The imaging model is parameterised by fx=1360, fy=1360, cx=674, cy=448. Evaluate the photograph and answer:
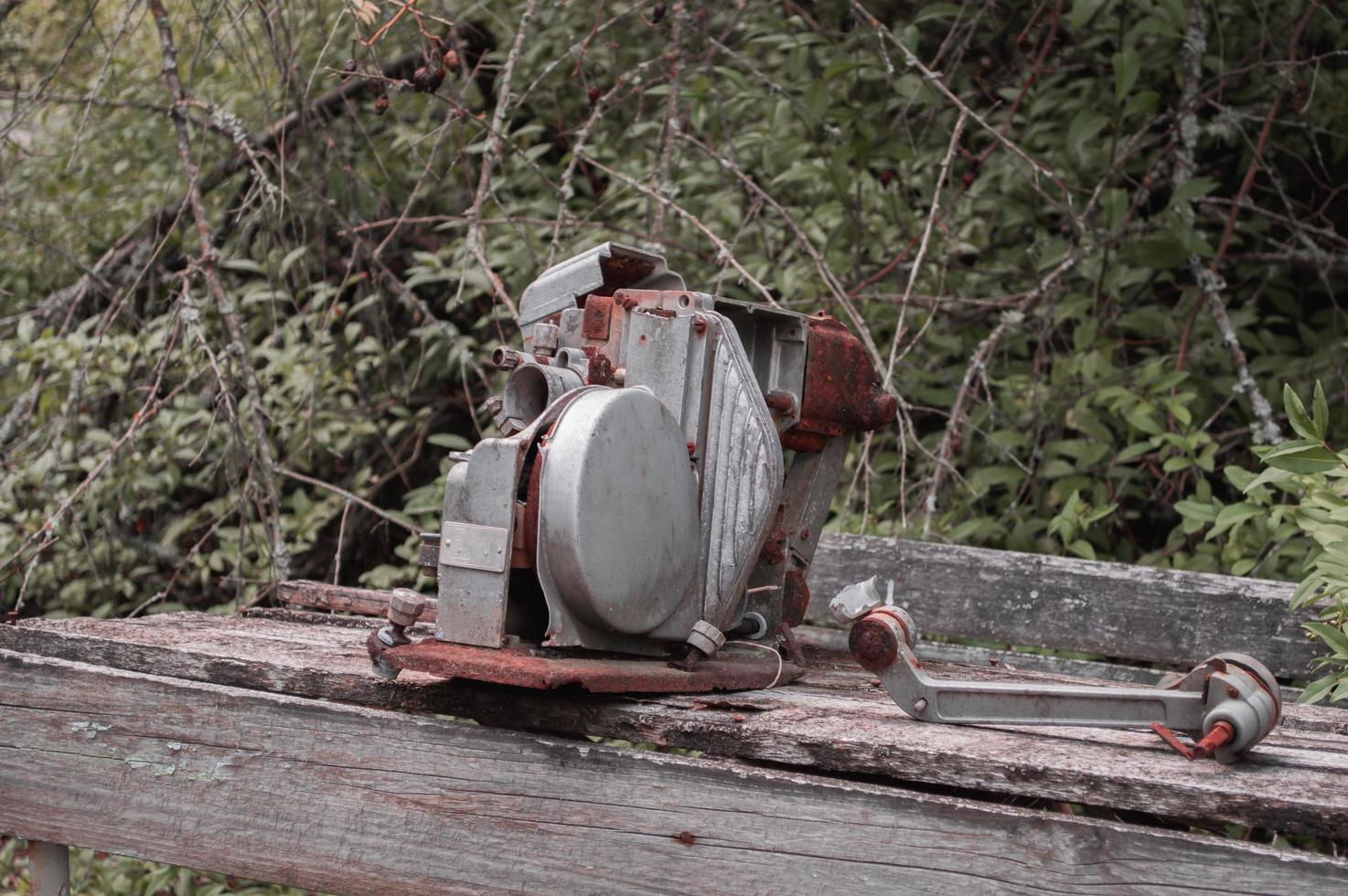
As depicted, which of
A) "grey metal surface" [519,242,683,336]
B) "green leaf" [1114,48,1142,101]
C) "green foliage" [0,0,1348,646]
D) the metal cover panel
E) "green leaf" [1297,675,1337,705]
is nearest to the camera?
the metal cover panel

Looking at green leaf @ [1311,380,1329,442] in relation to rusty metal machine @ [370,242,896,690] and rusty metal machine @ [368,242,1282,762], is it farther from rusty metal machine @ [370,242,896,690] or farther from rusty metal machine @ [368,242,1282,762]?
rusty metal machine @ [370,242,896,690]

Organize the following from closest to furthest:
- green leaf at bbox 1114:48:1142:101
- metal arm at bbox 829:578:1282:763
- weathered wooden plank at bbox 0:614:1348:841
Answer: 1. weathered wooden plank at bbox 0:614:1348:841
2. metal arm at bbox 829:578:1282:763
3. green leaf at bbox 1114:48:1142:101

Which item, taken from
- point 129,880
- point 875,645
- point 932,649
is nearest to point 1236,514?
point 932,649

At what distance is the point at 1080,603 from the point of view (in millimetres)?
3047

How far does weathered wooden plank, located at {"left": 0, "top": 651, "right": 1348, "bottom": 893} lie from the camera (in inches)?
63.6

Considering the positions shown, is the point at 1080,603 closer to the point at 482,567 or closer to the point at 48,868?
the point at 482,567

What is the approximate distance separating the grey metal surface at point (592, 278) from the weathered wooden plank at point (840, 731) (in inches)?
25.8

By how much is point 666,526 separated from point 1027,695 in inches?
22.7

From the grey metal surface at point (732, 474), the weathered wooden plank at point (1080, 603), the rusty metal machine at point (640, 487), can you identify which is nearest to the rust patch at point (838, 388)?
the rusty metal machine at point (640, 487)

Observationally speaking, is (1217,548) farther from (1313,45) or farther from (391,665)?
(391,665)

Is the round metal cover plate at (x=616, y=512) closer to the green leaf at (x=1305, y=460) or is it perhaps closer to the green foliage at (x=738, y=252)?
the green leaf at (x=1305, y=460)

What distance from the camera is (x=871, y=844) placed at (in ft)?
5.58

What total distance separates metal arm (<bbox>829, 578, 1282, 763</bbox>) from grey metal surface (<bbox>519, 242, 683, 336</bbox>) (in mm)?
723

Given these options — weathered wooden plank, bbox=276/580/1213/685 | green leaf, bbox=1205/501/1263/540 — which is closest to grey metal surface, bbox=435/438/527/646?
weathered wooden plank, bbox=276/580/1213/685
